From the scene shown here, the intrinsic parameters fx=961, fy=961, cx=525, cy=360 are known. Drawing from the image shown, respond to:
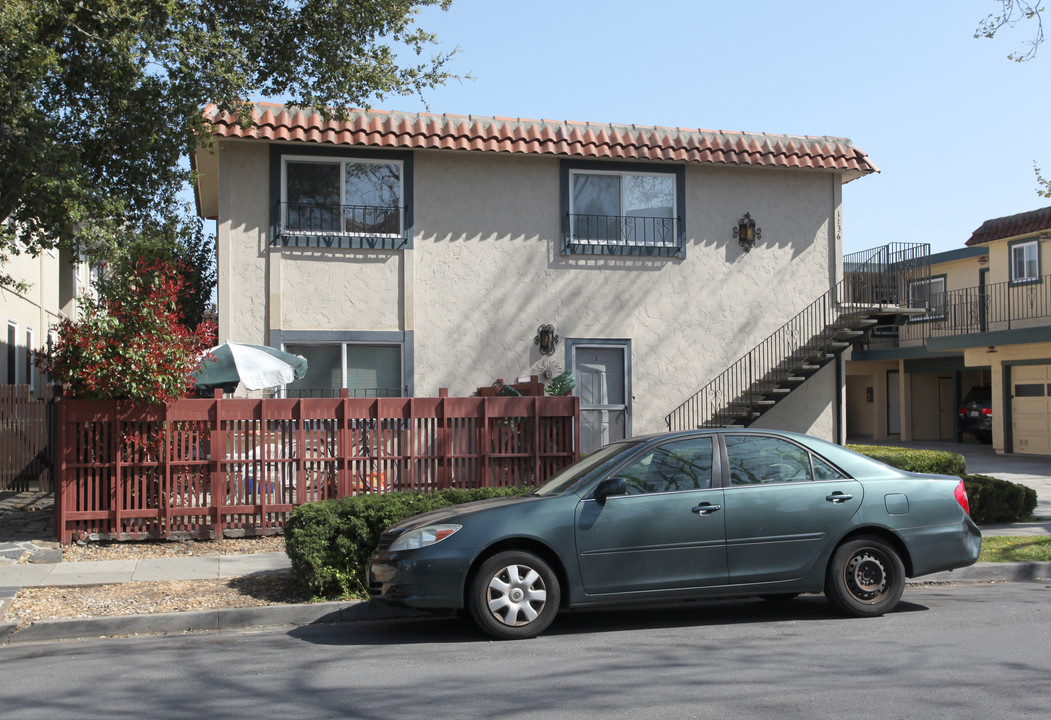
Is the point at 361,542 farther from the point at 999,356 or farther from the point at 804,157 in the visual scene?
the point at 999,356

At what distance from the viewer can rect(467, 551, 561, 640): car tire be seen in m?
6.63

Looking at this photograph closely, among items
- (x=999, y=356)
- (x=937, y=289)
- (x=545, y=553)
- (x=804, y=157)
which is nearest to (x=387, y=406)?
(x=545, y=553)

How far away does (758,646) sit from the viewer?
20.9ft

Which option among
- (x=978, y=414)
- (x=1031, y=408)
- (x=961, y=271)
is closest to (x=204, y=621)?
(x=1031, y=408)

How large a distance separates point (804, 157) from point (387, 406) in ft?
29.9

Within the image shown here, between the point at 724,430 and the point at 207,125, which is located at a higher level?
the point at 207,125

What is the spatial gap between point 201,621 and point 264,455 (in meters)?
3.49

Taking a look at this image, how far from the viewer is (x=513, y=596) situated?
668 cm

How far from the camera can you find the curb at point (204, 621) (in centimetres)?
739

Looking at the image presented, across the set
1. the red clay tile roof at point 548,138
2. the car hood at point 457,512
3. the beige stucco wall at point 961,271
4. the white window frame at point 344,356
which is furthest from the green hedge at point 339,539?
the beige stucco wall at point 961,271

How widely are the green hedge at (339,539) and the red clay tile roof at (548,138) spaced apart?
7.35 metres

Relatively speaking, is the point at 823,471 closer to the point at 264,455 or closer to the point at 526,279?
the point at 264,455

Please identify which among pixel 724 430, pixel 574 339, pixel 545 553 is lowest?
pixel 545 553

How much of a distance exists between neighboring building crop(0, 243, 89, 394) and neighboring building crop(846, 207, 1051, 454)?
703 inches
